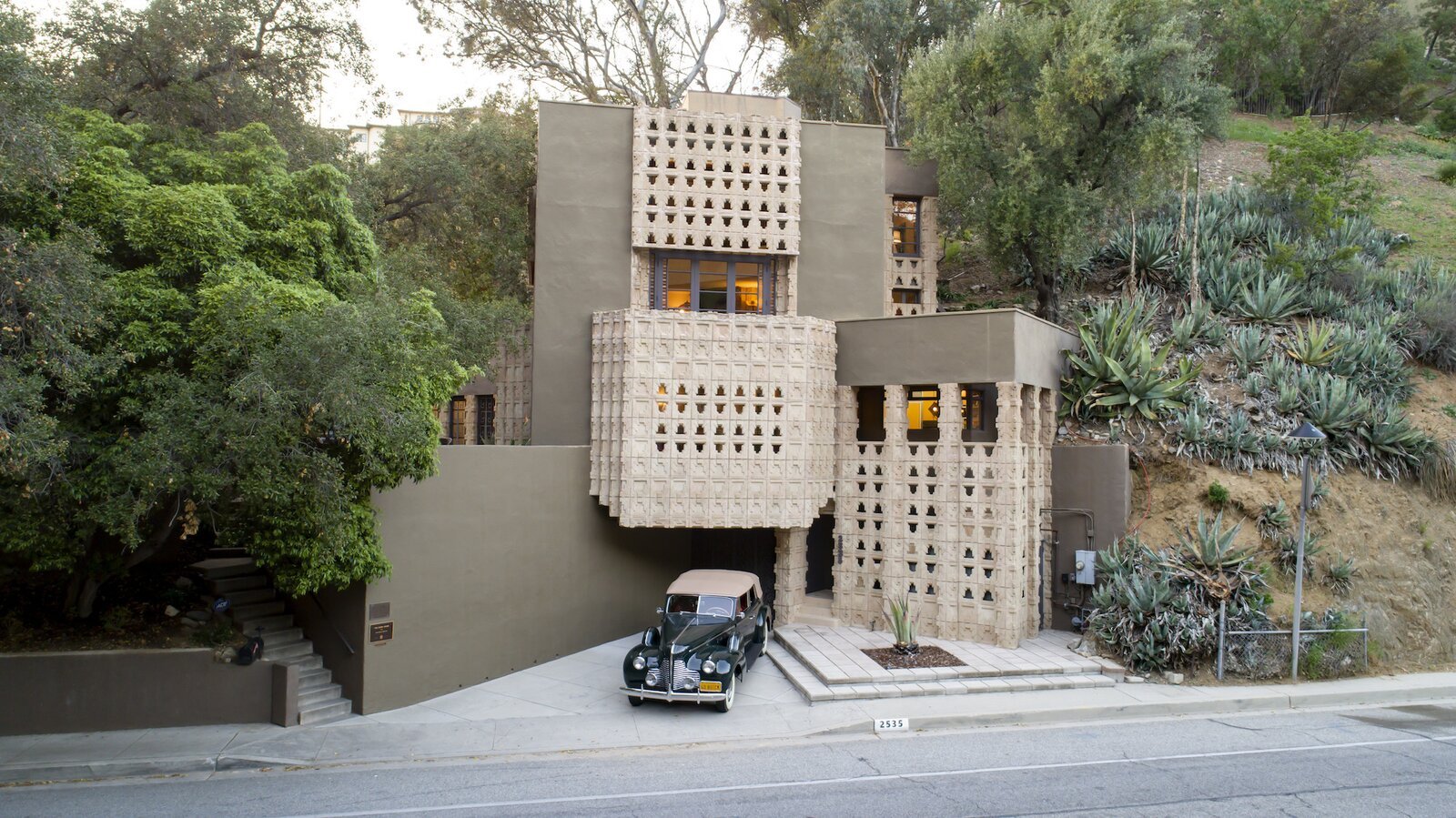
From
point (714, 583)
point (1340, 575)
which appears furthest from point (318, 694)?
point (1340, 575)

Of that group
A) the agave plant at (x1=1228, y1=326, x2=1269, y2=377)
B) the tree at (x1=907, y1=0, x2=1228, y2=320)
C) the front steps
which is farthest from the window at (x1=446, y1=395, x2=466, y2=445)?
the agave plant at (x1=1228, y1=326, x2=1269, y2=377)

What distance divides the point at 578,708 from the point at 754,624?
326 cm

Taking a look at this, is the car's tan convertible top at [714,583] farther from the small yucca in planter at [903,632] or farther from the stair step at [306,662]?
the stair step at [306,662]

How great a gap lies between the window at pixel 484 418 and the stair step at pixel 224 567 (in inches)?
334

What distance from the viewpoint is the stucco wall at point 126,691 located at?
11.2 m

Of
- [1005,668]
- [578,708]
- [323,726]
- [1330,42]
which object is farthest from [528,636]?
[1330,42]

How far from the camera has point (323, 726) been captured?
11773mm

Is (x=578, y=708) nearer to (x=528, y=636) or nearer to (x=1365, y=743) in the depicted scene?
(x=528, y=636)

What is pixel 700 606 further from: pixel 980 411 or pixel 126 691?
pixel 980 411

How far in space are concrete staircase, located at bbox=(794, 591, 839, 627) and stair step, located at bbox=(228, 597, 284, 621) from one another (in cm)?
926

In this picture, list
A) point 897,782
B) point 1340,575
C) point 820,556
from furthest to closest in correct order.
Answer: point 820,556
point 1340,575
point 897,782

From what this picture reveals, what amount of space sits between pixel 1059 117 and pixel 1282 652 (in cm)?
1236

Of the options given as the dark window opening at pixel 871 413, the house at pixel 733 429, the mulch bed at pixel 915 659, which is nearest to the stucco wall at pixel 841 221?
the house at pixel 733 429

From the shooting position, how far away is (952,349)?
15844 millimetres
